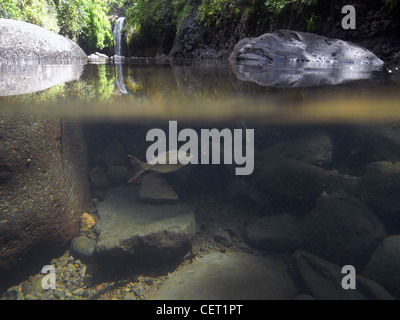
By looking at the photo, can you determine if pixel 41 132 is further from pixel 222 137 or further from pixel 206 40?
pixel 206 40

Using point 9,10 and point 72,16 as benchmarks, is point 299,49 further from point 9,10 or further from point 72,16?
point 72,16

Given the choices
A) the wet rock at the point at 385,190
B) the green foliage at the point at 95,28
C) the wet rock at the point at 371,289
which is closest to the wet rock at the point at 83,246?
the wet rock at the point at 371,289

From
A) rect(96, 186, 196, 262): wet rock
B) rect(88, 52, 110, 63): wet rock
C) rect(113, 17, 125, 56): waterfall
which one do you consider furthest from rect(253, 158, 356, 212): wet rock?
rect(113, 17, 125, 56): waterfall

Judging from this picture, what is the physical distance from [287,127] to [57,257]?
2390mm

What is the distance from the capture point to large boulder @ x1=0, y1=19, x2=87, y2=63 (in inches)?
277

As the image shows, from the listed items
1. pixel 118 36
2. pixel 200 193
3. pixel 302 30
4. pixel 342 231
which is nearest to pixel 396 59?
pixel 302 30

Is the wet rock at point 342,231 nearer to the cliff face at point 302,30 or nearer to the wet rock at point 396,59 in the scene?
the wet rock at point 396,59

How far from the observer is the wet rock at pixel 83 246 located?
77.1 inches

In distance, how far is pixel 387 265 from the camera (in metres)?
1.58

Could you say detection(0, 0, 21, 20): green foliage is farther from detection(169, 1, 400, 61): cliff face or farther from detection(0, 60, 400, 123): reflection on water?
detection(0, 60, 400, 123): reflection on water

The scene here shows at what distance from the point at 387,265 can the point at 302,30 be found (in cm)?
778

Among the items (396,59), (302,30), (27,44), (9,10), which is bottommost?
(396,59)

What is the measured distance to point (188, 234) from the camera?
75.9 inches

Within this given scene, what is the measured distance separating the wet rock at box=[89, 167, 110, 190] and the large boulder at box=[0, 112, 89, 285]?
138 mm
